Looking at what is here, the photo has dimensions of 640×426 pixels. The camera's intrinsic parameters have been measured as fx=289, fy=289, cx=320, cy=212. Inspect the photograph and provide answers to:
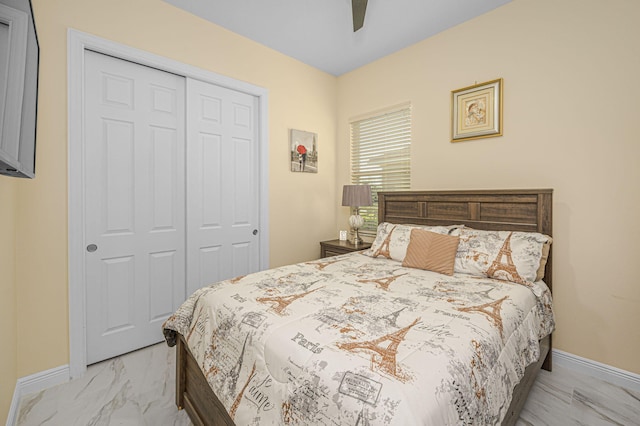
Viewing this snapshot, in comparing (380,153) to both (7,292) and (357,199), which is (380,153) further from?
(7,292)

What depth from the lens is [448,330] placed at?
1.17m

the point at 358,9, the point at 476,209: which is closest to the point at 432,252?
the point at 476,209

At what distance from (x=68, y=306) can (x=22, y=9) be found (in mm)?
1823

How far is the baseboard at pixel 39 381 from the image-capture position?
1.80 m

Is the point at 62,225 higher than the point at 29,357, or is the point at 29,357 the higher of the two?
the point at 62,225

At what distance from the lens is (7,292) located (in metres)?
1.61

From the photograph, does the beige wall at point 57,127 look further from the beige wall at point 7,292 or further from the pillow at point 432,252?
the pillow at point 432,252

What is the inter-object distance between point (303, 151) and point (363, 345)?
2.73 meters

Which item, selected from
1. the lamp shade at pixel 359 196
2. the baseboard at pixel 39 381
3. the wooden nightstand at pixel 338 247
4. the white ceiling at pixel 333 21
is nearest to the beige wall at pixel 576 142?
the white ceiling at pixel 333 21

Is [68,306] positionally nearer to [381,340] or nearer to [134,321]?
[134,321]

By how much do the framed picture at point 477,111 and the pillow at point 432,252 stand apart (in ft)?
3.43

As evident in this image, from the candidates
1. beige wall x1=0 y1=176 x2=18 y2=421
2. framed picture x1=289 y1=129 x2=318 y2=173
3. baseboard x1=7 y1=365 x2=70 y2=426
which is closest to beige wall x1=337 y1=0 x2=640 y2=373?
framed picture x1=289 y1=129 x2=318 y2=173

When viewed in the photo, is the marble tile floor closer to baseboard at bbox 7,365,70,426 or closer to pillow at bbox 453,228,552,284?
baseboard at bbox 7,365,70,426

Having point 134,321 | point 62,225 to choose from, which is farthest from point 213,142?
point 134,321
